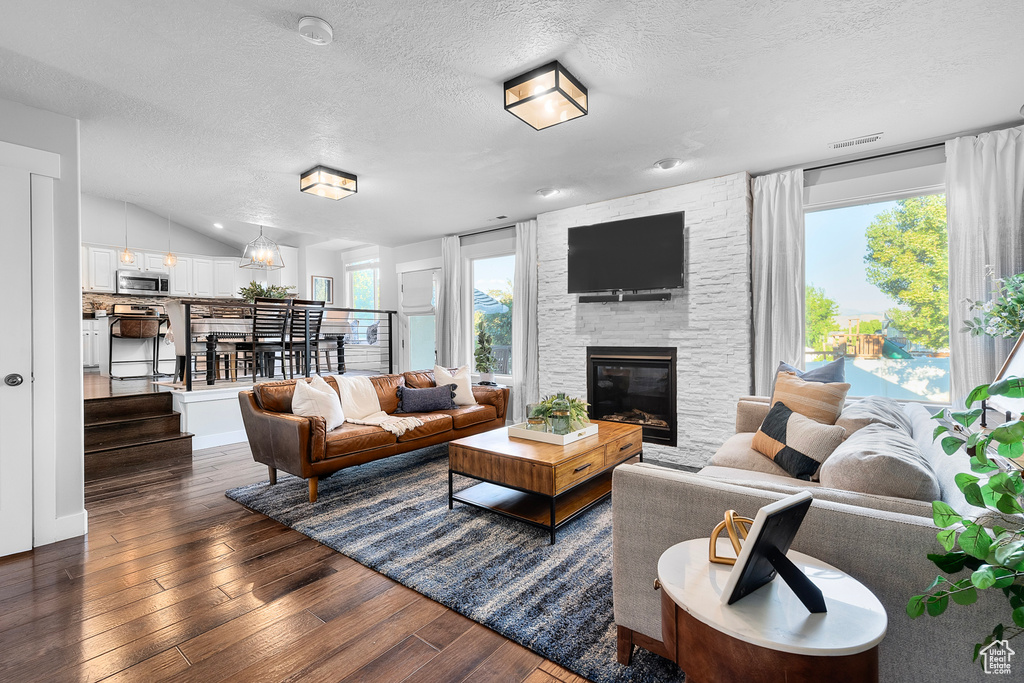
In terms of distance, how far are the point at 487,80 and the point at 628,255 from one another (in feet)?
8.18

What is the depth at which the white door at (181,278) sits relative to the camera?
7.99 metres

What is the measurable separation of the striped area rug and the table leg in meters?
2.22

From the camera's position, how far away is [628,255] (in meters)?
4.55

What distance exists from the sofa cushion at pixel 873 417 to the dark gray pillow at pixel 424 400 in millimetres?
3114

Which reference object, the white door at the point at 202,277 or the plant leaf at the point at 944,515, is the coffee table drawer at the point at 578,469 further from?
the white door at the point at 202,277

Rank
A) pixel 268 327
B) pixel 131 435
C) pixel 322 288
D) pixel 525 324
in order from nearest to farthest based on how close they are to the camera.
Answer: pixel 131 435 < pixel 268 327 < pixel 525 324 < pixel 322 288

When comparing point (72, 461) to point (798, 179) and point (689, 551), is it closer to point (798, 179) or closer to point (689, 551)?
point (689, 551)

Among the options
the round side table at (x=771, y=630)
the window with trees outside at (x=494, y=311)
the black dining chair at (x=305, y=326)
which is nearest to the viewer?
the round side table at (x=771, y=630)

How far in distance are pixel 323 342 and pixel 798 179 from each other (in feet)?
18.9

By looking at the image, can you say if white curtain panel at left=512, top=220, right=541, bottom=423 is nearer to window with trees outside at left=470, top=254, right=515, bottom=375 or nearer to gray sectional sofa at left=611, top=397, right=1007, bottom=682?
window with trees outside at left=470, top=254, right=515, bottom=375

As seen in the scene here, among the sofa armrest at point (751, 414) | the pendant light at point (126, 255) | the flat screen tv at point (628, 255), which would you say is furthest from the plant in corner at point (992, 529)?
the pendant light at point (126, 255)

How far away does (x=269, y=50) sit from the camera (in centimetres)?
223

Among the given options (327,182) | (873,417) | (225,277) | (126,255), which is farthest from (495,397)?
(225,277)

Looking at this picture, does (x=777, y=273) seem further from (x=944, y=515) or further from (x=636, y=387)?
(x=944, y=515)
